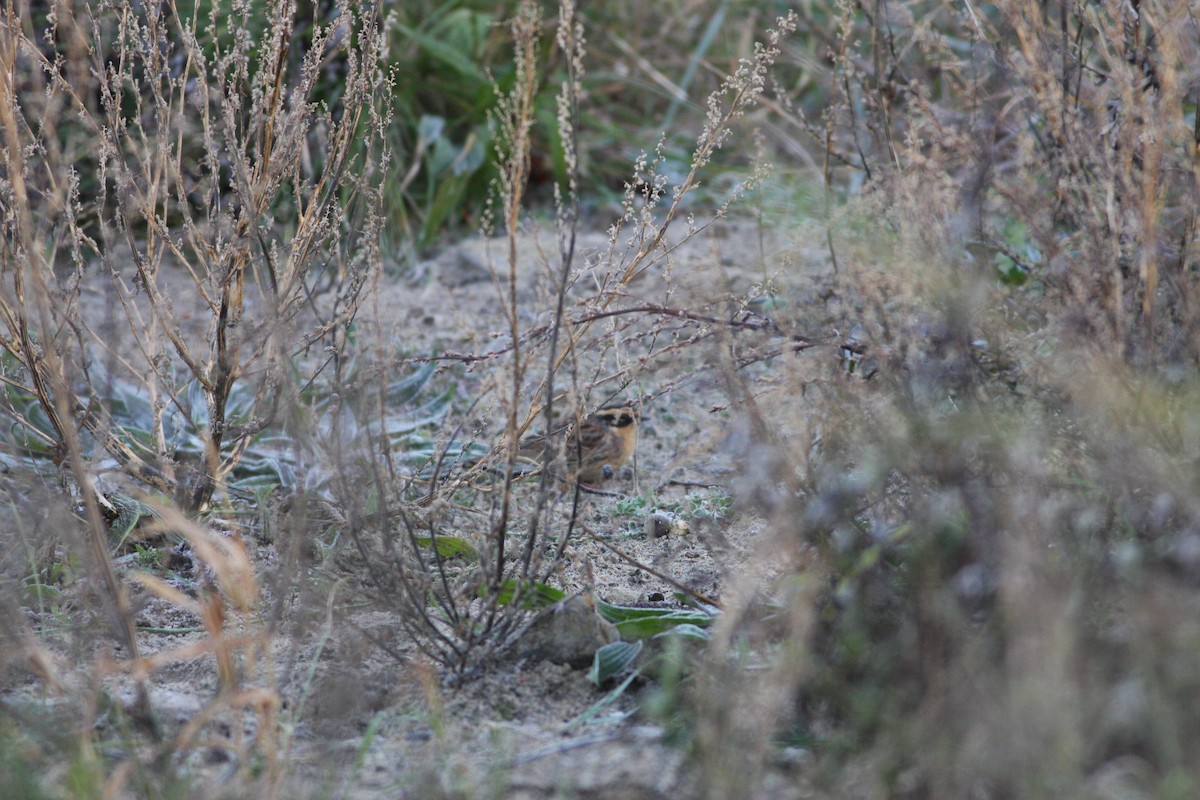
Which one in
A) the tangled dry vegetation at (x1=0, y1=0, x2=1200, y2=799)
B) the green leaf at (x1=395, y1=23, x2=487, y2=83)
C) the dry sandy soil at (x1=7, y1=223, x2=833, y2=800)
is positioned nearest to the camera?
the tangled dry vegetation at (x1=0, y1=0, x2=1200, y2=799)

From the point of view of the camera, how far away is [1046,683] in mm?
1407

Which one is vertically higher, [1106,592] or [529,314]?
[1106,592]

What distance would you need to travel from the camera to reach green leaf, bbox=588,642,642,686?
2.16m

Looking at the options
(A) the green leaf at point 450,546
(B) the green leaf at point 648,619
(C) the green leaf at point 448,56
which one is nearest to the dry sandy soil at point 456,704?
(B) the green leaf at point 648,619

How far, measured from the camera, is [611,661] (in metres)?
2.17

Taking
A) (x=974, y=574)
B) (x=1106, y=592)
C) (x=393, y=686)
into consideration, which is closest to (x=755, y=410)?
(x=974, y=574)

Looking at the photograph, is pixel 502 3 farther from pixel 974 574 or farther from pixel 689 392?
pixel 974 574

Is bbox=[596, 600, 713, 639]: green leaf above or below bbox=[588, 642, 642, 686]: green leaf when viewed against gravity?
above

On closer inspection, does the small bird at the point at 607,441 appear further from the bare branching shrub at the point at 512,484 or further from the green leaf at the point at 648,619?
the green leaf at the point at 648,619

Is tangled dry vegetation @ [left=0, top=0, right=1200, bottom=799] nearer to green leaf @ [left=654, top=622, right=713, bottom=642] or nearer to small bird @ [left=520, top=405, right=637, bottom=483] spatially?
green leaf @ [left=654, top=622, right=713, bottom=642]

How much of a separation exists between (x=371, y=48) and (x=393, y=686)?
4.34ft

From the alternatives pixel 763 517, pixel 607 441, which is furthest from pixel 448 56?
pixel 763 517

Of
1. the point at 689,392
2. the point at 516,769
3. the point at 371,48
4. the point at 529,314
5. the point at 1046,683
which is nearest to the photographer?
the point at 1046,683

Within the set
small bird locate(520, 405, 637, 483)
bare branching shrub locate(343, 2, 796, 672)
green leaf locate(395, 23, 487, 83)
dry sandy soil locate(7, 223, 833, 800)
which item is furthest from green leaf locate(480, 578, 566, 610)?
green leaf locate(395, 23, 487, 83)
